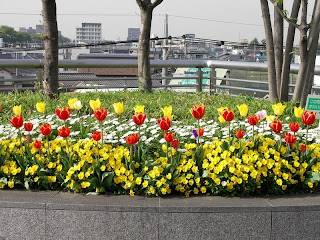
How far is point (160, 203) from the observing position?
3246mm

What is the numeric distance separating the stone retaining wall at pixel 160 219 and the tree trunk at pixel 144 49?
463 cm

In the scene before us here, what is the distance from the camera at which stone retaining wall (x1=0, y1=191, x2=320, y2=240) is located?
3178mm

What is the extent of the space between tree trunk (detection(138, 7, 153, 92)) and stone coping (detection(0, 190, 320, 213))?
4495 mm

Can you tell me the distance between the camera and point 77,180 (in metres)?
3.49

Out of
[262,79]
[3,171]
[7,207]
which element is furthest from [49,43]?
[262,79]

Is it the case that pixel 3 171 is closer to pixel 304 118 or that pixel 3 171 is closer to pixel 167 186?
pixel 167 186

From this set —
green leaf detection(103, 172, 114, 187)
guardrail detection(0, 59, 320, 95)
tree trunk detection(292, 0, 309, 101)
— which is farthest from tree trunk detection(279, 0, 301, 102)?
green leaf detection(103, 172, 114, 187)

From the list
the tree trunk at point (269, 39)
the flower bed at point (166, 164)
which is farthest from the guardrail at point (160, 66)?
the flower bed at point (166, 164)

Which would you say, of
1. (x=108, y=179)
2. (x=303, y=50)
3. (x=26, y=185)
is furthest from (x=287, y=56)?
(x=26, y=185)

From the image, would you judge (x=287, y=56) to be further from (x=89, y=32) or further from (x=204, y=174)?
(x=89, y=32)

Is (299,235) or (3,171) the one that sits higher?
(3,171)

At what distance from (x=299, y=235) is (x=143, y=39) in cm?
510

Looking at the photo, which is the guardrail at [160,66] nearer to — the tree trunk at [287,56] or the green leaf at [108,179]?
the tree trunk at [287,56]

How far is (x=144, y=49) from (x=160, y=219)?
16.1 ft
